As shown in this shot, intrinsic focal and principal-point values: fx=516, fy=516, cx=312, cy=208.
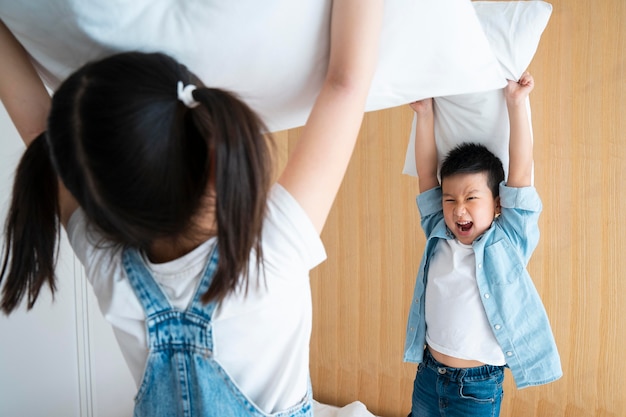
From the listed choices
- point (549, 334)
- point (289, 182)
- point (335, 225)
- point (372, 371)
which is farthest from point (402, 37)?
point (372, 371)

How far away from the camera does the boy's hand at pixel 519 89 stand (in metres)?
1.10

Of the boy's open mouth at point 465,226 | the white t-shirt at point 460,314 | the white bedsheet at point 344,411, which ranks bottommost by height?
the white bedsheet at point 344,411

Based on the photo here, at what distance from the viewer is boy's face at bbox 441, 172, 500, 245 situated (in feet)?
4.26

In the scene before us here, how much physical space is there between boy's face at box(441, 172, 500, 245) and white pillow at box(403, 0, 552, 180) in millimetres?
72

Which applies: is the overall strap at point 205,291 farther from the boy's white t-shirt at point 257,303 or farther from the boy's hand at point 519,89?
the boy's hand at point 519,89

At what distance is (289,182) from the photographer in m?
0.56

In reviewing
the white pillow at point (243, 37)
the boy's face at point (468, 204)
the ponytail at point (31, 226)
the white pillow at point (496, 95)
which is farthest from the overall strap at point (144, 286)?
the boy's face at point (468, 204)

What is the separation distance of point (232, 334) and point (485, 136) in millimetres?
866

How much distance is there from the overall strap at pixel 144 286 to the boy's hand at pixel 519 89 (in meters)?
0.88

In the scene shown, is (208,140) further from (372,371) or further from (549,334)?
(372,371)

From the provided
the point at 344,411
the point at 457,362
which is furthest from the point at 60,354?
the point at 457,362

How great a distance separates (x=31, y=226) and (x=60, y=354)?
1.57 m

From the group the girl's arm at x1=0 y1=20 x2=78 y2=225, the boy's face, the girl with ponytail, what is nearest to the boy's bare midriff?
the boy's face

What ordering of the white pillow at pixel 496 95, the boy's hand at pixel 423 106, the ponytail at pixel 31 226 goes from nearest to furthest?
the ponytail at pixel 31 226
the white pillow at pixel 496 95
the boy's hand at pixel 423 106
